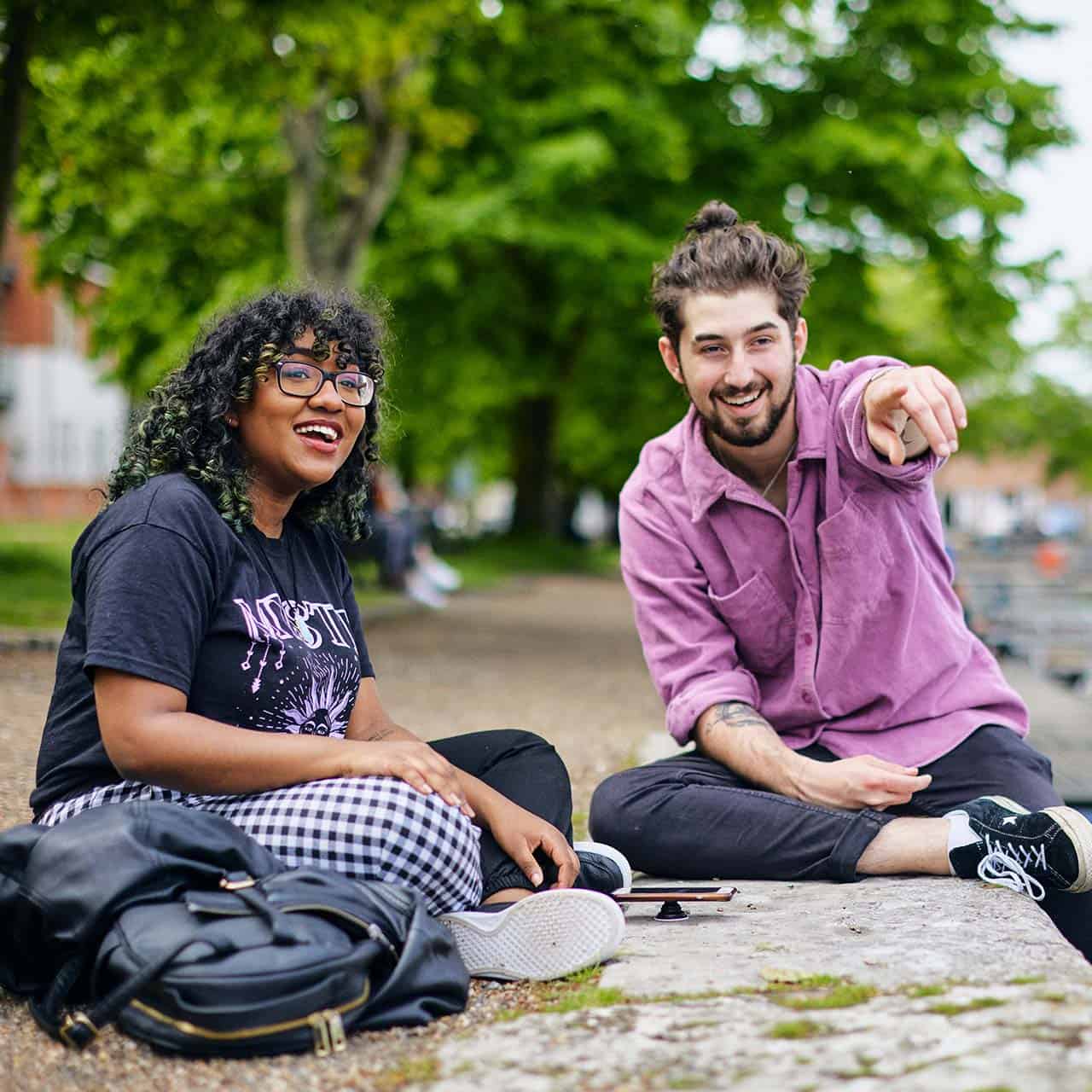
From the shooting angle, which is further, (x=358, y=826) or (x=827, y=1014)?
(x=358, y=826)

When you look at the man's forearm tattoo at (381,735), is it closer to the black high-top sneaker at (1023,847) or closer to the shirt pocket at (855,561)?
the shirt pocket at (855,561)

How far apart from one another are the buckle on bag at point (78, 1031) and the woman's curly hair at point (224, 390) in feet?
3.38

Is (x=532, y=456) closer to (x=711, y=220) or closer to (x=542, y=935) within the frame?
(x=711, y=220)

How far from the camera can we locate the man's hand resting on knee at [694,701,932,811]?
13.2ft

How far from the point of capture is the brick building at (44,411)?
40.7 m

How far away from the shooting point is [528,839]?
3.42 meters

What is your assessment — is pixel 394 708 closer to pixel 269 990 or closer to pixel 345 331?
pixel 345 331

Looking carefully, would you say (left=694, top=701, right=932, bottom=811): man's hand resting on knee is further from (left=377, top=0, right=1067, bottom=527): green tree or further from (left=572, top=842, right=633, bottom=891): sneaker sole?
(left=377, top=0, right=1067, bottom=527): green tree

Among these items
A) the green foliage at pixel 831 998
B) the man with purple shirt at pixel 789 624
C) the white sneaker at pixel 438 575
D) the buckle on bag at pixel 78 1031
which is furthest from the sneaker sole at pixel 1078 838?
the white sneaker at pixel 438 575

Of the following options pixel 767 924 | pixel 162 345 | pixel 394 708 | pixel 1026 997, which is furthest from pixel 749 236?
pixel 162 345

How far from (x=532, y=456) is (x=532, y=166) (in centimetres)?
1043

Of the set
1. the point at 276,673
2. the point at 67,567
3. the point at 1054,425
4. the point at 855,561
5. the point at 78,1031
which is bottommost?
the point at 67,567

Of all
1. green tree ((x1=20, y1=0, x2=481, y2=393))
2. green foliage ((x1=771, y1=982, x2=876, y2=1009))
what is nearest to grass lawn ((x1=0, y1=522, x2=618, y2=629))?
green tree ((x1=20, y1=0, x2=481, y2=393))

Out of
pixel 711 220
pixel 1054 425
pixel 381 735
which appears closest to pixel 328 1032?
pixel 381 735
